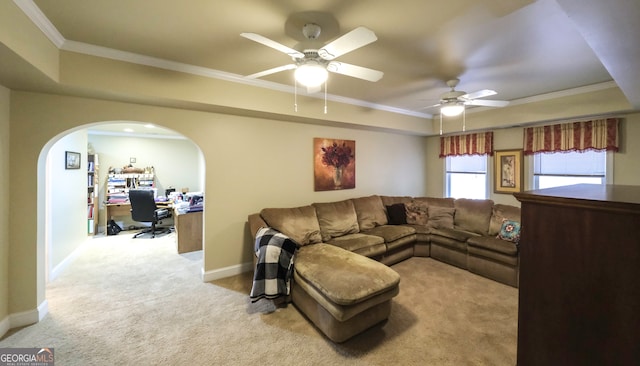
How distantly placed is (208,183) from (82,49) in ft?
5.53

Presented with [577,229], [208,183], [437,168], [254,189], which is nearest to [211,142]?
[208,183]

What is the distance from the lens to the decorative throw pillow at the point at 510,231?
324 cm

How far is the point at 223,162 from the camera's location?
3.22m

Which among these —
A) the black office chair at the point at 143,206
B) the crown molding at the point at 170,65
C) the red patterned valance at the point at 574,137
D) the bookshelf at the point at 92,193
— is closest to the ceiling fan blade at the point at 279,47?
the crown molding at the point at 170,65

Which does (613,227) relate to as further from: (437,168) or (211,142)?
(437,168)

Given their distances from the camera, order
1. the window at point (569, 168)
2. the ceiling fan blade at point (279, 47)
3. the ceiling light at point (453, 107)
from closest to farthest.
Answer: the ceiling fan blade at point (279, 47) < the ceiling light at point (453, 107) < the window at point (569, 168)

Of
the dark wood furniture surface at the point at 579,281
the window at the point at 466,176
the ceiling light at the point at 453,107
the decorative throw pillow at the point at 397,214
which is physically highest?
the ceiling light at the point at 453,107

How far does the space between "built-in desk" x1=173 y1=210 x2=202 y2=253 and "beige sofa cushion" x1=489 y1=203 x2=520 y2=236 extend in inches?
190

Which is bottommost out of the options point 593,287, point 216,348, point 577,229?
point 216,348

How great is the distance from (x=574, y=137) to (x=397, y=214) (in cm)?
276

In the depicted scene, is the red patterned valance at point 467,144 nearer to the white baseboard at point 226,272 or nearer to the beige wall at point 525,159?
the beige wall at point 525,159

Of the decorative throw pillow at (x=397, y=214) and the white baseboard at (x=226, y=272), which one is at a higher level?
the decorative throw pillow at (x=397, y=214)

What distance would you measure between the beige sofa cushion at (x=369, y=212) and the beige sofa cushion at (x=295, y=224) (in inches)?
37.0

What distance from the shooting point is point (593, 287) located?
709mm
